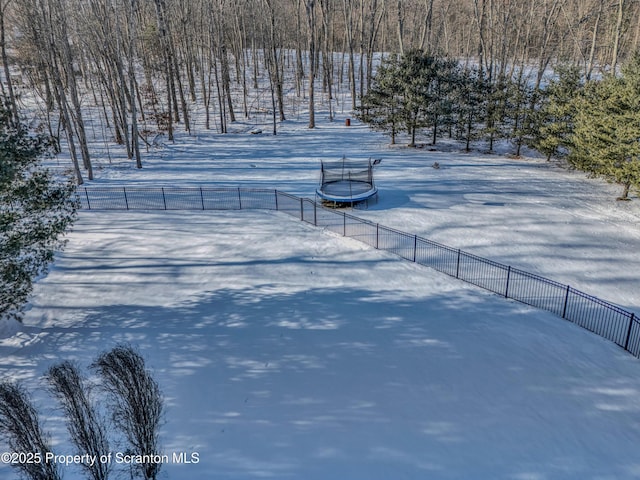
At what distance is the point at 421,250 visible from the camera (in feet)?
52.4

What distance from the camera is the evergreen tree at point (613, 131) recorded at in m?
20.2

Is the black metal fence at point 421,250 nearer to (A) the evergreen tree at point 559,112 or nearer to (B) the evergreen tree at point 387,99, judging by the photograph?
(B) the evergreen tree at point 387,99

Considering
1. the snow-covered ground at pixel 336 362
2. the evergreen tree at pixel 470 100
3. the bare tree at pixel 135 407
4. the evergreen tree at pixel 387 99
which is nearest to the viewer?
the bare tree at pixel 135 407

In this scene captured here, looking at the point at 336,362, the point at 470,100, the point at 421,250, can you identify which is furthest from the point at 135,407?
the point at 470,100

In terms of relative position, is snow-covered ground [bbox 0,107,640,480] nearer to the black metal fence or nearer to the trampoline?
the black metal fence

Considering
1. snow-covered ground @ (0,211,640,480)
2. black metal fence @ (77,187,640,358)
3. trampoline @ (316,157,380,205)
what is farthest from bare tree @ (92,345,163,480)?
trampoline @ (316,157,380,205)

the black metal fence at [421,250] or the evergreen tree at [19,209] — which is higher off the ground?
the evergreen tree at [19,209]

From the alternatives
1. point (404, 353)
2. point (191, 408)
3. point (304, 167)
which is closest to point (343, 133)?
point (304, 167)

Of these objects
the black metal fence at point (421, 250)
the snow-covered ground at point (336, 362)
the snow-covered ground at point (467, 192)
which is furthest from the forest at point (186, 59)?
the snow-covered ground at point (336, 362)

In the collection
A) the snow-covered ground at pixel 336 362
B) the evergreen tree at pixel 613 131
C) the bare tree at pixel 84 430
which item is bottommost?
the snow-covered ground at pixel 336 362

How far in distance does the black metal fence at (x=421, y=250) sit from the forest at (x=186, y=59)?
20.6ft

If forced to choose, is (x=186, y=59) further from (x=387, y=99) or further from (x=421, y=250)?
(x=421, y=250)

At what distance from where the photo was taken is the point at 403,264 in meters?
15.2

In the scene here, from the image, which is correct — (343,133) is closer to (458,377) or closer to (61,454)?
(458,377)
